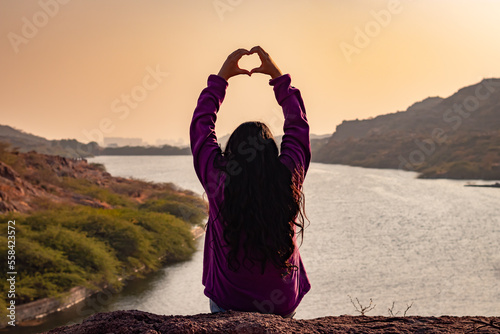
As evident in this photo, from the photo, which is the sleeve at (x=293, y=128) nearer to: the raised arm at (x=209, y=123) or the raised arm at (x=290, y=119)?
the raised arm at (x=290, y=119)

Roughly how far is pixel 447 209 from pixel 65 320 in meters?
47.0

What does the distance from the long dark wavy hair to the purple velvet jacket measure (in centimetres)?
6

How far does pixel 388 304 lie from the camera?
75.7 feet

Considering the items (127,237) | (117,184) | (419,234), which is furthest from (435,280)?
(117,184)

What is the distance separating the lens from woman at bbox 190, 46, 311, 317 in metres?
2.45

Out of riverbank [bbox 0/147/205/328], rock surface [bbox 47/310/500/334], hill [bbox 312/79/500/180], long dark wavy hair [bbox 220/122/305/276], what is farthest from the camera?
hill [bbox 312/79/500/180]

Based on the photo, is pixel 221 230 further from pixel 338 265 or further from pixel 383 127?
pixel 383 127

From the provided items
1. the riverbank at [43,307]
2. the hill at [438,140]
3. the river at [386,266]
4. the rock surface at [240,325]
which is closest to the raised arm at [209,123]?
the rock surface at [240,325]

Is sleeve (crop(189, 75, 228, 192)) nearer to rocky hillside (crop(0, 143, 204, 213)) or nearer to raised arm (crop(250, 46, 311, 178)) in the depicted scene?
raised arm (crop(250, 46, 311, 178))

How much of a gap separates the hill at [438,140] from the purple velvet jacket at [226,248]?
310 ft

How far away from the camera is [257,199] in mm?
2428

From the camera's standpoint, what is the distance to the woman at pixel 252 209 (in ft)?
8.04

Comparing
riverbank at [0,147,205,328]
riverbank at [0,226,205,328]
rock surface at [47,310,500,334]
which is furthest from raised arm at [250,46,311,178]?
riverbank at [0,226,205,328]

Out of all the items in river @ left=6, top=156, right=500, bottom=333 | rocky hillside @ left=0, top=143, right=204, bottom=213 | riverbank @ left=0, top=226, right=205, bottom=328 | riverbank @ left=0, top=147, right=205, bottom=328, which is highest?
rocky hillside @ left=0, top=143, right=204, bottom=213
